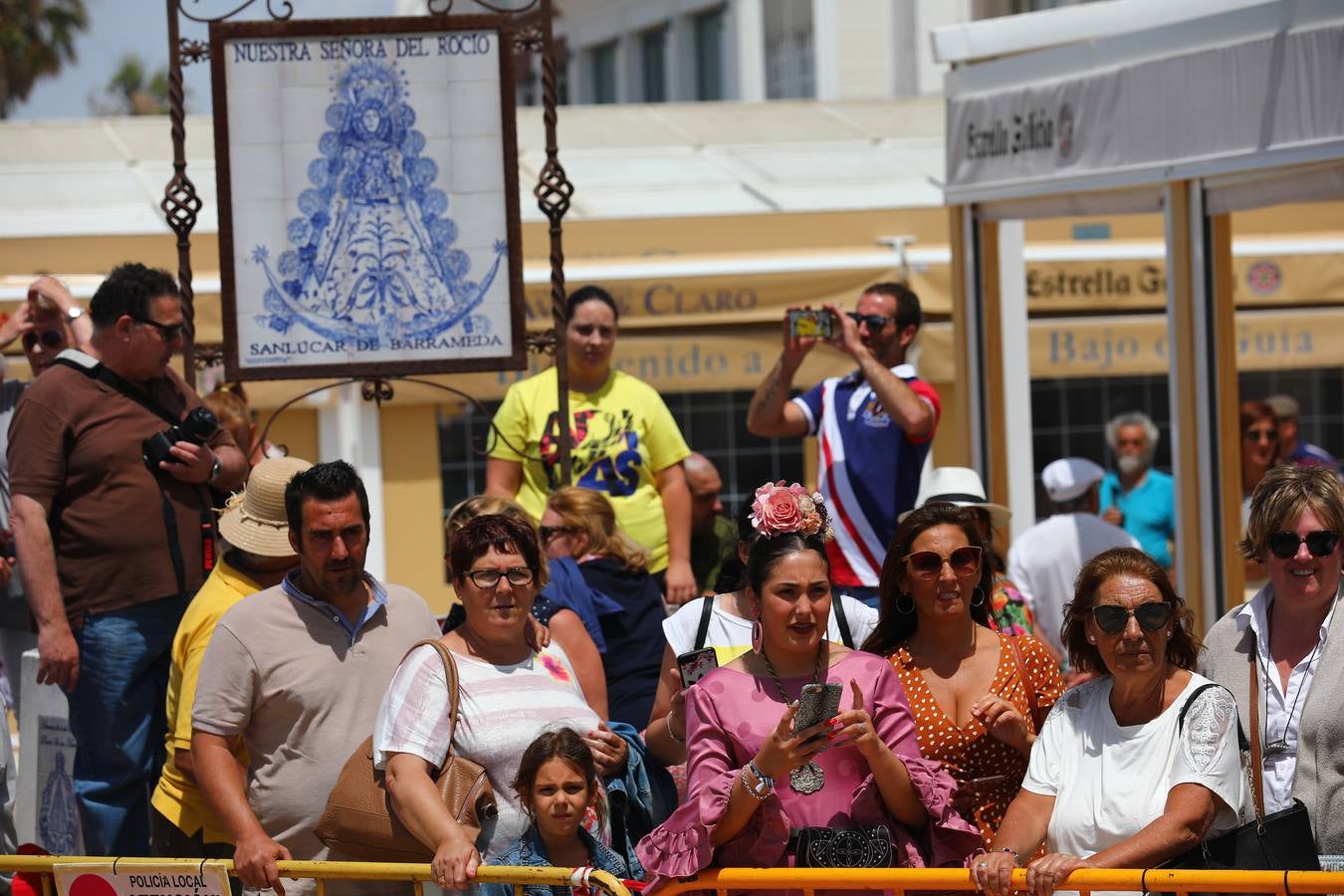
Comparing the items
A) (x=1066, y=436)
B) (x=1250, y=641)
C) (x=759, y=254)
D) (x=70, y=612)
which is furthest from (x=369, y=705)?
(x=1066, y=436)

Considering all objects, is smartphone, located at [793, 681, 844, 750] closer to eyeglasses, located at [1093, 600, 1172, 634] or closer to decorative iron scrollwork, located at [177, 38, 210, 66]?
eyeglasses, located at [1093, 600, 1172, 634]

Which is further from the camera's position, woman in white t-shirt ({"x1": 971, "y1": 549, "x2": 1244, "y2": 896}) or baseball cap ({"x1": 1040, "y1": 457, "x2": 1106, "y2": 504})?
baseball cap ({"x1": 1040, "y1": 457, "x2": 1106, "y2": 504})

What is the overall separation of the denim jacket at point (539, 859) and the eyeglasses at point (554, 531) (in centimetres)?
147

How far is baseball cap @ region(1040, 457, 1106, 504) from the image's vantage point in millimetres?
7609

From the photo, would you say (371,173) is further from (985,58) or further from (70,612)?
(985,58)

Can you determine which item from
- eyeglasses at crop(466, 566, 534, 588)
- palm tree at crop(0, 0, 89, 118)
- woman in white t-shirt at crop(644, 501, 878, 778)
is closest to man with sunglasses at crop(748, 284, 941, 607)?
woman in white t-shirt at crop(644, 501, 878, 778)

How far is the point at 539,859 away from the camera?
4199 millimetres

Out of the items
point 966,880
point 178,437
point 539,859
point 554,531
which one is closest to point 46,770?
point 178,437

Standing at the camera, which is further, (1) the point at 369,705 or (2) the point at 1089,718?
(1) the point at 369,705

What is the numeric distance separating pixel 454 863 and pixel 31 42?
1529 inches

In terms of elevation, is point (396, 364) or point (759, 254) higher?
point (759, 254)

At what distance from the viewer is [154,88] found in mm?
58344

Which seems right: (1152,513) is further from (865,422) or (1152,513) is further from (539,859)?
(539,859)

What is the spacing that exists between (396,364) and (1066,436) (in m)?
9.57
